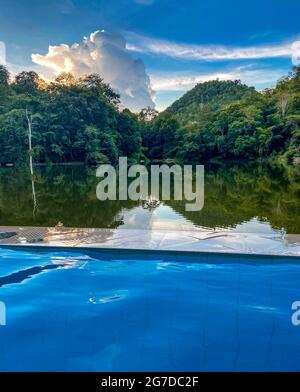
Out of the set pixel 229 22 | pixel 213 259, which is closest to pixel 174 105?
pixel 229 22

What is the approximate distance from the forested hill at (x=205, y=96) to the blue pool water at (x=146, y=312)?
43.2 m

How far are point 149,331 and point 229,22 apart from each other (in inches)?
736

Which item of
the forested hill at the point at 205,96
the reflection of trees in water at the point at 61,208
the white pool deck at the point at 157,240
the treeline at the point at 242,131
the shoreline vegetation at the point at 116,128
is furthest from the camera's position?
the forested hill at the point at 205,96

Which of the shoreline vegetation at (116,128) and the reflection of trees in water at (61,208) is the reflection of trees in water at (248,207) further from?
the shoreline vegetation at (116,128)

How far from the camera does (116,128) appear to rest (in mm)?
30938

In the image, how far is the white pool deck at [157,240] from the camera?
4.27 m

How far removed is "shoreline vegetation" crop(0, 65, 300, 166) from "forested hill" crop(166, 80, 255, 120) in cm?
1125

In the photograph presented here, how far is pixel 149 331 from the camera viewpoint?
2982 mm

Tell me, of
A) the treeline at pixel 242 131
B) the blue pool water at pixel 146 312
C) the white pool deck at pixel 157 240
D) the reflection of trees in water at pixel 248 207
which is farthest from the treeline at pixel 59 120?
the blue pool water at pixel 146 312

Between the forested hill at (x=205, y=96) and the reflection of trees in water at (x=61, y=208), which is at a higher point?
the forested hill at (x=205, y=96)

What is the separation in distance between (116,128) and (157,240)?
88.7 ft

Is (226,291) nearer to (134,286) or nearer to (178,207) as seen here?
(134,286)

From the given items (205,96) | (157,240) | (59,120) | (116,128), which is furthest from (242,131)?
(157,240)
